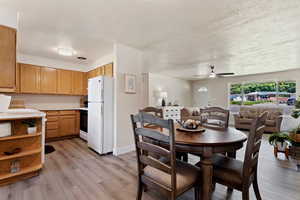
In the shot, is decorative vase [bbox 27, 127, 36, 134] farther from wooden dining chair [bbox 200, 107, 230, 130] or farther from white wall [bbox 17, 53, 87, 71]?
white wall [bbox 17, 53, 87, 71]

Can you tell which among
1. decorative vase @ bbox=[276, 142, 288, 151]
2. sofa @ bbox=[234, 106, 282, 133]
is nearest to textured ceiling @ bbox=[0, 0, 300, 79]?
decorative vase @ bbox=[276, 142, 288, 151]

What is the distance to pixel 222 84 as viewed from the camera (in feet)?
24.3

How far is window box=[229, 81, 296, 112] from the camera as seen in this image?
572cm

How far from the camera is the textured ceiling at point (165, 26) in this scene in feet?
6.29

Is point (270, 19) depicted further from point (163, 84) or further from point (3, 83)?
point (163, 84)

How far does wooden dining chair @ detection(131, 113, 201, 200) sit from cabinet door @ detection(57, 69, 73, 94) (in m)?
3.88

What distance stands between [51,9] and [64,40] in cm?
111

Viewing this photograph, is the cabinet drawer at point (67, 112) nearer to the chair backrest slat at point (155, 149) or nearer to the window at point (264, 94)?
the chair backrest slat at point (155, 149)

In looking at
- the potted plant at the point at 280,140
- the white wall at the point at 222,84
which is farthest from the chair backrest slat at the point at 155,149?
the white wall at the point at 222,84

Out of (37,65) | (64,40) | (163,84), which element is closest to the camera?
(64,40)

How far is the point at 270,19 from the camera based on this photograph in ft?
7.07

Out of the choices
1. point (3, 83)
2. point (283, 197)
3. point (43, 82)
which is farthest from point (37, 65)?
point (283, 197)

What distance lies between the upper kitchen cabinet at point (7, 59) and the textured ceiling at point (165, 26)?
35cm

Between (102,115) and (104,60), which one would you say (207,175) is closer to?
(102,115)
